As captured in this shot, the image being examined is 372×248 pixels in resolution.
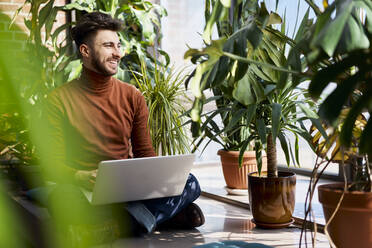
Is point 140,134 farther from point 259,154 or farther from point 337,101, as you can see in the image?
point 337,101

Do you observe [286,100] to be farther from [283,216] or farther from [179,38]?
[179,38]

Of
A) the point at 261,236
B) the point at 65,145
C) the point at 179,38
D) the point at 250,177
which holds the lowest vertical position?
the point at 261,236

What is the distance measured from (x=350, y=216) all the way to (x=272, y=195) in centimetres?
68

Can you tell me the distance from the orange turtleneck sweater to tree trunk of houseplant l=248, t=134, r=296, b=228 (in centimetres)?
65

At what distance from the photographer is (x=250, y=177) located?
227cm

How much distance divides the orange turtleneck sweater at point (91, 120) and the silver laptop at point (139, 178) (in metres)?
0.31

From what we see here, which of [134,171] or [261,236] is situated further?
[261,236]

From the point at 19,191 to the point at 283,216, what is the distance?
165 cm

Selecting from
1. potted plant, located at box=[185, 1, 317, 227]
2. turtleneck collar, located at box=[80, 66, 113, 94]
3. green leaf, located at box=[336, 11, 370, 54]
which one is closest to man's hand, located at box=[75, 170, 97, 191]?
turtleneck collar, located at box=[80, 66, 113, 94]

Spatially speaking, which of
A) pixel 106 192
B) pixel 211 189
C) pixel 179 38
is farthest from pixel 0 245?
pixel 179 38

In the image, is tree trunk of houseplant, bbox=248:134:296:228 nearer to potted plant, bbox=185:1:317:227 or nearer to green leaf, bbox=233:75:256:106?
potted plant, bbox=185:1:317:227

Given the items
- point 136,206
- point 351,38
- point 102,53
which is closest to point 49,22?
point 102,53

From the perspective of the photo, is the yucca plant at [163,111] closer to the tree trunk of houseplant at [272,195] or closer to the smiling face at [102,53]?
the smiling face at [102,53]

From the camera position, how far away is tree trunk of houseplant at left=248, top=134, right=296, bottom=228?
219 centimetres
